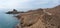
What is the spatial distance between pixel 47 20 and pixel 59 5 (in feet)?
7.00

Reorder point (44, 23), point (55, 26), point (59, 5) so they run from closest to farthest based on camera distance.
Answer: point (55, 26)
point (44, 23)
point (59, 5)

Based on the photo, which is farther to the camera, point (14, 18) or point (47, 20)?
point (14, 18)

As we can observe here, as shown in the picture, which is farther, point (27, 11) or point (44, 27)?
point (27, 11)

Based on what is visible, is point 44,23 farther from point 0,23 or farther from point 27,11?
point 0,23

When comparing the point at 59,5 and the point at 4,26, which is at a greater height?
the point at 59,5

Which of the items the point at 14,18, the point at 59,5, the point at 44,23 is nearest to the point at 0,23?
the point at 14,18

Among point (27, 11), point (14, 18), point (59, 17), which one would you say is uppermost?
point (59, 17)

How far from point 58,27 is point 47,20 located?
357 millimetres

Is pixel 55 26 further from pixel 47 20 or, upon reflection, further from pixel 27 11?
pixel 27 11

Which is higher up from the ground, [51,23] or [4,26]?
[51,23]

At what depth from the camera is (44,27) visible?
356 cm

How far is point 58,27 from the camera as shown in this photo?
339 centimetres

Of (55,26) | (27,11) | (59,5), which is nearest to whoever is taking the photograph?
(55,26)

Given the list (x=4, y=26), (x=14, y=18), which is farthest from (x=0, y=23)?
(x=14, y=18)
